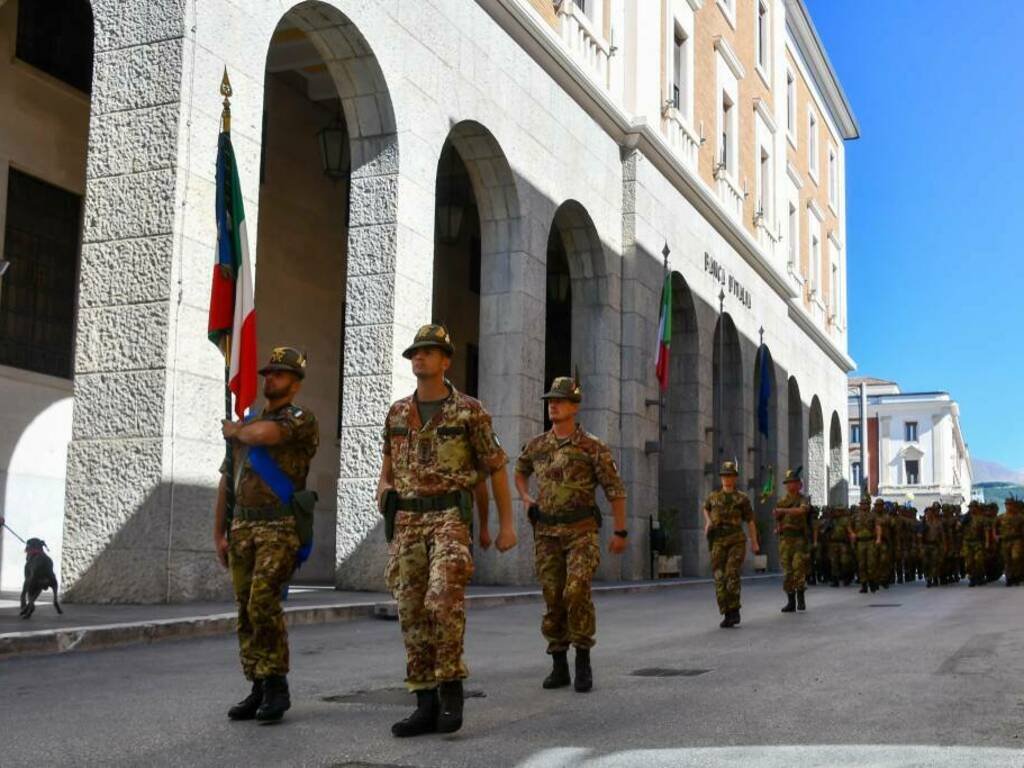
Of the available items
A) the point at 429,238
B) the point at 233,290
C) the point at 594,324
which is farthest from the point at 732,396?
the point at 233,290

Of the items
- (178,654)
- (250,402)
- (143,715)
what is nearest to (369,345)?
(250,402)

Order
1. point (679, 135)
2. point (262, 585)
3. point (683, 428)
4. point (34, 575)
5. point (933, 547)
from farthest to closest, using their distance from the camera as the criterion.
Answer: point (683, 428) < point (933, 547) < point (679, 135) < point (34, 575) < point (262, 585)

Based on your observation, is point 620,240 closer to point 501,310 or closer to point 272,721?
point 501,310

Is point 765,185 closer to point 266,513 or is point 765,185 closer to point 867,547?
point 867,547

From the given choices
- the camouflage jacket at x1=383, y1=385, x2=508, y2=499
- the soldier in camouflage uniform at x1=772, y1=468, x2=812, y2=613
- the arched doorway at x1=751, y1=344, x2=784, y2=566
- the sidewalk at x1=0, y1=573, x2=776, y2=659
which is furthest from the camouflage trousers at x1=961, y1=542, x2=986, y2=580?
the camouflage jacket at x1=383, y1=385, x2=508, y2=499

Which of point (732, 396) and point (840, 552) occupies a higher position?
point (732, 396)

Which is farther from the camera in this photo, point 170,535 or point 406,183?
point 406,183

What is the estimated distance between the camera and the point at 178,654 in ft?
30.4

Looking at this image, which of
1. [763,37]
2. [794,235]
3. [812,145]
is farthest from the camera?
[812,145]

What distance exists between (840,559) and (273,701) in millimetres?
22245

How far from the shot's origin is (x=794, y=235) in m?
41.8

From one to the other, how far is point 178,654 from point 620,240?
16120mm

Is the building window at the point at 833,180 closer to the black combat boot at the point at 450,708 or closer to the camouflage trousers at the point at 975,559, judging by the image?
the camouflage trousers at the point at 975,559

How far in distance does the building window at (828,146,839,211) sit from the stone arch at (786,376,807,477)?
437 inches
